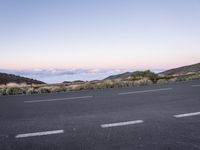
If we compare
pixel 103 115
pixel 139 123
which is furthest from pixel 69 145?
pixel 103 115

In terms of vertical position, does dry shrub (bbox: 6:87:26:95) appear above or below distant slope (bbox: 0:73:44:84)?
below

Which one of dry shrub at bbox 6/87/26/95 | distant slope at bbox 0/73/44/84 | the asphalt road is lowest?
the asphalt road

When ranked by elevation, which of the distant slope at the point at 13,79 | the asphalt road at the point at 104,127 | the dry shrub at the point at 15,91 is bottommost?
the asphalt road at the point at 104,127

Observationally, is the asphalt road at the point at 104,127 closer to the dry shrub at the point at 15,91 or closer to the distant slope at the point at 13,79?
the dry shrub at the point at 15,91

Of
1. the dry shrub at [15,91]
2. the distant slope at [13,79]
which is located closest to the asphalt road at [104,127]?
the dry shrub at [15,91]

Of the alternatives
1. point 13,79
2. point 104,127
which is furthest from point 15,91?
point 13,79

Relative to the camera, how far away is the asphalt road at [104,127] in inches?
174

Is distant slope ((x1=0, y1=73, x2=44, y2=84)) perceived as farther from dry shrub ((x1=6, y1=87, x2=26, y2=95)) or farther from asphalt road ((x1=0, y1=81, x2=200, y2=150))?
asphalt road ((x1=0, y1=81, x2=200, y2=150))

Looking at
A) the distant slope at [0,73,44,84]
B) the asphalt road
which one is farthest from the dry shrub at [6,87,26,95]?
the distant slope at [0,73,44,84]

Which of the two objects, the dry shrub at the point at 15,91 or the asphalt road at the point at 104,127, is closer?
the asphalt road at the point at 104,127

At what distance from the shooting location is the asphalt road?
441 centimetres

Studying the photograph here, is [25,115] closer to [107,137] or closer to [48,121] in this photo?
[48,121]

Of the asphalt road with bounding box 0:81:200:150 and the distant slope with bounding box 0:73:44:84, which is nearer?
the asphalt road with bounding box 0:81:200:150

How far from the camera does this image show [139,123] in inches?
227
